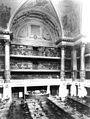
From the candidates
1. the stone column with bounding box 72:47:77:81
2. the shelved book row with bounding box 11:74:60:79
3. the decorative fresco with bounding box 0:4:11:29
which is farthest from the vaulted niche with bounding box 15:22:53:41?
the shelved book row with bounding box 11:74:60:79

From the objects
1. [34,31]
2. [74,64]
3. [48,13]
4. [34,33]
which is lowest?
[74,64]

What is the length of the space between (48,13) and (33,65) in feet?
28.3

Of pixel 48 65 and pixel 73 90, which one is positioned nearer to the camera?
pixel 73 90

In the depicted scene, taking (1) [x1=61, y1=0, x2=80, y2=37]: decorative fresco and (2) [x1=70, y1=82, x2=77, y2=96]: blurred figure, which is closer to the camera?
(2) [x1=70, y1=82, x2=77, y2=96]: blurred figure

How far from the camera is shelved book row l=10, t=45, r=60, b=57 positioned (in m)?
19.0

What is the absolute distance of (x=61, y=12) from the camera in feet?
62.7

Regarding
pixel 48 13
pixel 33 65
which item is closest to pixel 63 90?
pixel 33 65

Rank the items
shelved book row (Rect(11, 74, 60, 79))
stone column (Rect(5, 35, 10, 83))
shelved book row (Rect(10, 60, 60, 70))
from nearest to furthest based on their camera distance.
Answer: stone column (Rect(5, 35, 10, 83)) → shelved book row (Rect(11, 74, 60, 79)) → shelved book row (Rect(10, 60, 60, 70))

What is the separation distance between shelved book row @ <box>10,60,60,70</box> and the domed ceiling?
496 cm

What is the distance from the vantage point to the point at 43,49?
20.4 metres

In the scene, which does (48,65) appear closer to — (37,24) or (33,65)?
(33,65)

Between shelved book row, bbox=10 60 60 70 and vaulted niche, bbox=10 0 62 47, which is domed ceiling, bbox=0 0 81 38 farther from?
shelved book row, bbox=10 60 60 70

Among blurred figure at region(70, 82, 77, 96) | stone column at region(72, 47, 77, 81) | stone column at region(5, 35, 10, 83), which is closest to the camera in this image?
stone column at region(5, 35, 10, 83)

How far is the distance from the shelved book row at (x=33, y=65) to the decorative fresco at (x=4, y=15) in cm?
541
